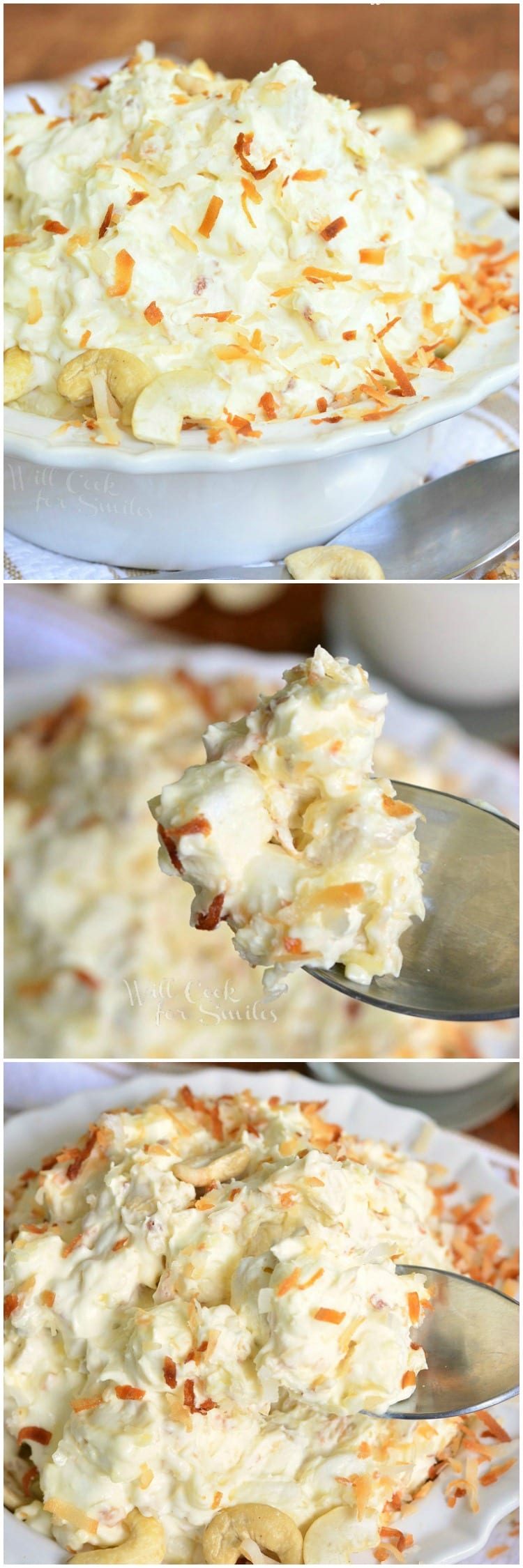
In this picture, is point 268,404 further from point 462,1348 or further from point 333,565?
point 462,1348

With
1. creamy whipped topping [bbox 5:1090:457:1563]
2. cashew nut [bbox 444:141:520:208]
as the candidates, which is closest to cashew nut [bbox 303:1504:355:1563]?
creamy whipped topping [bbox 5:1090:457:1563]

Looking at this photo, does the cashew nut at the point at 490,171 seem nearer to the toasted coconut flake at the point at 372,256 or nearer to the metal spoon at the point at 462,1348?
the toasted coconut flake at the point at 372,256

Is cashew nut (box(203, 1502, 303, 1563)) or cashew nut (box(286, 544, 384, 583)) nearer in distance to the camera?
cashew nut (box(203, 1502, 303, 1563))

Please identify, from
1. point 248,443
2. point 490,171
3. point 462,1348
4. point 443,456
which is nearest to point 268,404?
point 248,443

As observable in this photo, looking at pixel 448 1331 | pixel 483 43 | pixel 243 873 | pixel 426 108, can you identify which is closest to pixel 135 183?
pixel 243 873

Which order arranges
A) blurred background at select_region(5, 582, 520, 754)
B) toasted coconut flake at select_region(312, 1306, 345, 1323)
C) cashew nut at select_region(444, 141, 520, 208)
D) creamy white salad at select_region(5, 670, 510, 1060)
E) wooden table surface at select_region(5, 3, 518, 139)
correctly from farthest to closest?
wooden table surface at select_region(5, 3, 518, 139) < cashew nut at select_region(444, 141, 520, 208) < creamy white salad at select_region(5, 670, 510, 1060) < blurred background at select_region(5, 582, 520, 754) < toasted coconut flake at select_region(312, 1306, 345, 1323)

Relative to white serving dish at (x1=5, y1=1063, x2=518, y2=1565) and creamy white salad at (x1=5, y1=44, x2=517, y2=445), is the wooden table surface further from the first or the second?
white serving dish at (x1=5, y1=1063, x2=518, y2=1565)
